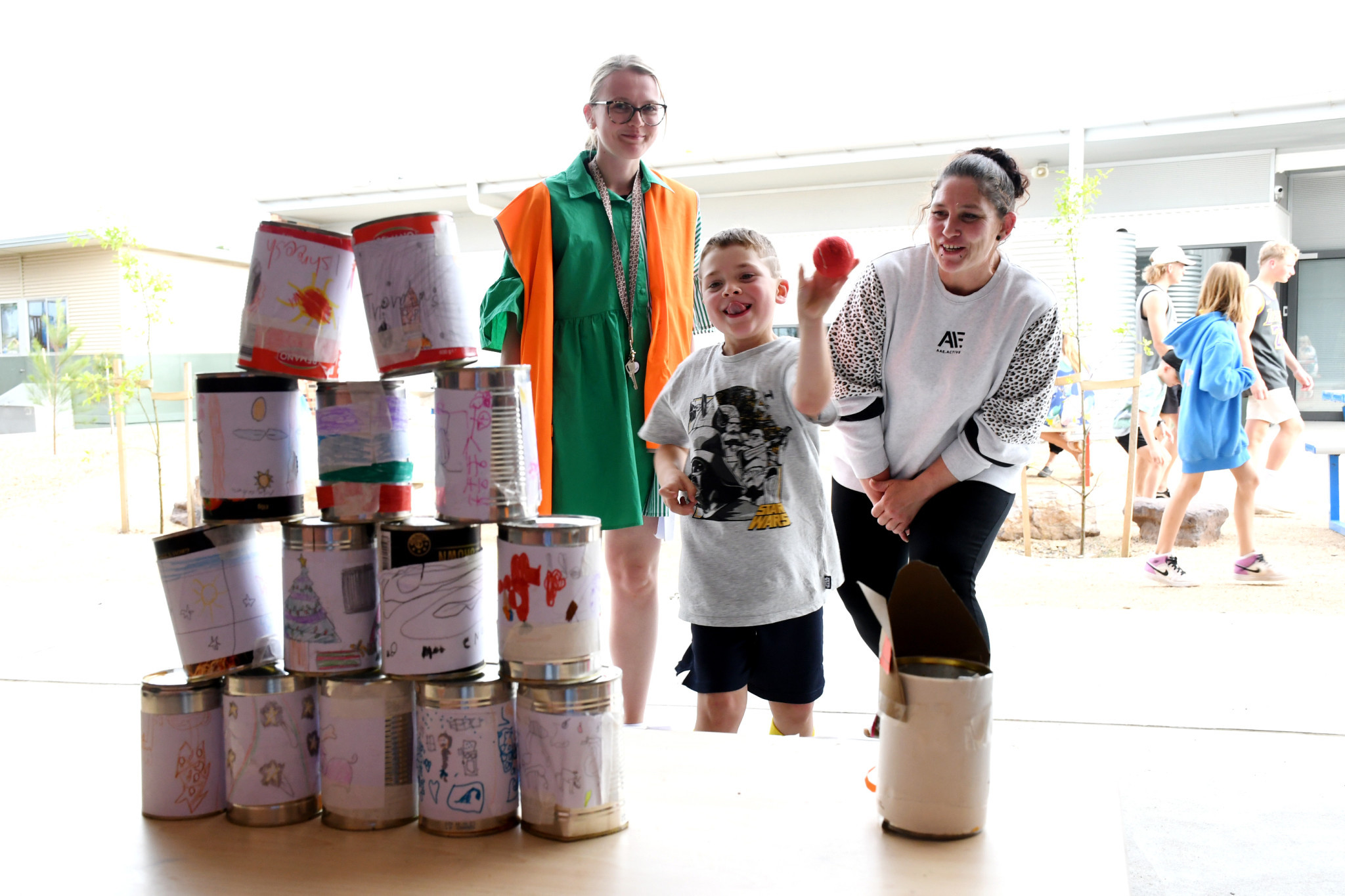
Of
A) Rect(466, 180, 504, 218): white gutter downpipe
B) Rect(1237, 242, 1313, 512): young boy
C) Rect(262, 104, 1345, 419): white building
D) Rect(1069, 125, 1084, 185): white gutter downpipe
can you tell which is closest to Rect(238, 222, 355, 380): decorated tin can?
Rect(1237, 242, 1313, 512): young boy

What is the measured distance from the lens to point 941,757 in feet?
3.91

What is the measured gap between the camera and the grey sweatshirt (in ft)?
6.68

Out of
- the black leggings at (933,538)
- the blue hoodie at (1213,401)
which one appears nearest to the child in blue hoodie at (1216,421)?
the blue hoodie at (1213,401)

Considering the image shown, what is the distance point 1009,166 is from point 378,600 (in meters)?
1.52

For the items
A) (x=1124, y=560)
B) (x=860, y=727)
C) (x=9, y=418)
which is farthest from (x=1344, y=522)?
(x=9, y=418)

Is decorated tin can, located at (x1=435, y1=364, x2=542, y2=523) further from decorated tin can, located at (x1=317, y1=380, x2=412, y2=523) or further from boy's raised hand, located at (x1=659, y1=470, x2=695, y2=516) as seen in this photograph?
boy's raised hand, located at (x1=659, y1=470, x2=695, y2=516)

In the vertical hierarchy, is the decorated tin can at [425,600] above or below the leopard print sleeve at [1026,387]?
below

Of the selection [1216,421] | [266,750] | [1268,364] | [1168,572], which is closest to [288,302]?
[266,750]

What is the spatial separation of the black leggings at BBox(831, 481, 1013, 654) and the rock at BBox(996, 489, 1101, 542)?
16.0 ft

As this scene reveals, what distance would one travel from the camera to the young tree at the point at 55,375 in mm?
11570

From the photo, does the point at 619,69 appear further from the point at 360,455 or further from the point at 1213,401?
the point at 1213,401

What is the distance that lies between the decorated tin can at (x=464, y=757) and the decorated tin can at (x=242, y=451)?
345mm

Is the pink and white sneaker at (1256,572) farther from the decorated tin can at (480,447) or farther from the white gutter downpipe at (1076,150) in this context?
the white gutter downpipe at (1076,150)

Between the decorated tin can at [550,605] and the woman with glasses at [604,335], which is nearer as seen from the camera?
the decorated tin can at [550,605]
